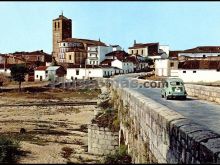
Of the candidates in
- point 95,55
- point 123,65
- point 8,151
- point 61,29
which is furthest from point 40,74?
point 8,151

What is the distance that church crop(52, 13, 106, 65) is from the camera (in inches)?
4306

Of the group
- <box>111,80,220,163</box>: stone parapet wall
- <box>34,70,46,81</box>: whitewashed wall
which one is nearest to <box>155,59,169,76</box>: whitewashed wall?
<box>34,70,46,81</box>: whitewashed wall

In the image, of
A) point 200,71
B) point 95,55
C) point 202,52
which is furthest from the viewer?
point 95,55

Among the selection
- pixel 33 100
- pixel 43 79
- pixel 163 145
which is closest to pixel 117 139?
pixel 163 145

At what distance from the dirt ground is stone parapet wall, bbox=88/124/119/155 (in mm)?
616

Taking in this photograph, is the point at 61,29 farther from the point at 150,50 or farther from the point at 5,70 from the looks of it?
the point at 5,70

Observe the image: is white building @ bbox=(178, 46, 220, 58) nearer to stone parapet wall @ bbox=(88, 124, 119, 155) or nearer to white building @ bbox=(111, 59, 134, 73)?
white building @ bbox=(111, 59, 134, 73)

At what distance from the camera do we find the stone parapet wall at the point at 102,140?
2241 cm

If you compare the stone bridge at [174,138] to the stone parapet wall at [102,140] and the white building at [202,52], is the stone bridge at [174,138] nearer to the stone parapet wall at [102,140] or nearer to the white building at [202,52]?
the stone parapet wall at [102,140]

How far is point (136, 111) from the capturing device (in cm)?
1387

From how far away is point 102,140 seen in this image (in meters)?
23.3

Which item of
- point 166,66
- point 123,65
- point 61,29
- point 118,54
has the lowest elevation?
point 166,66

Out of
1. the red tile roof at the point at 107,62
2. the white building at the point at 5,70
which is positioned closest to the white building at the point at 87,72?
the red tile roof at the point at 107,62

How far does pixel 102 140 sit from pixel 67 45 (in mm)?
95689
